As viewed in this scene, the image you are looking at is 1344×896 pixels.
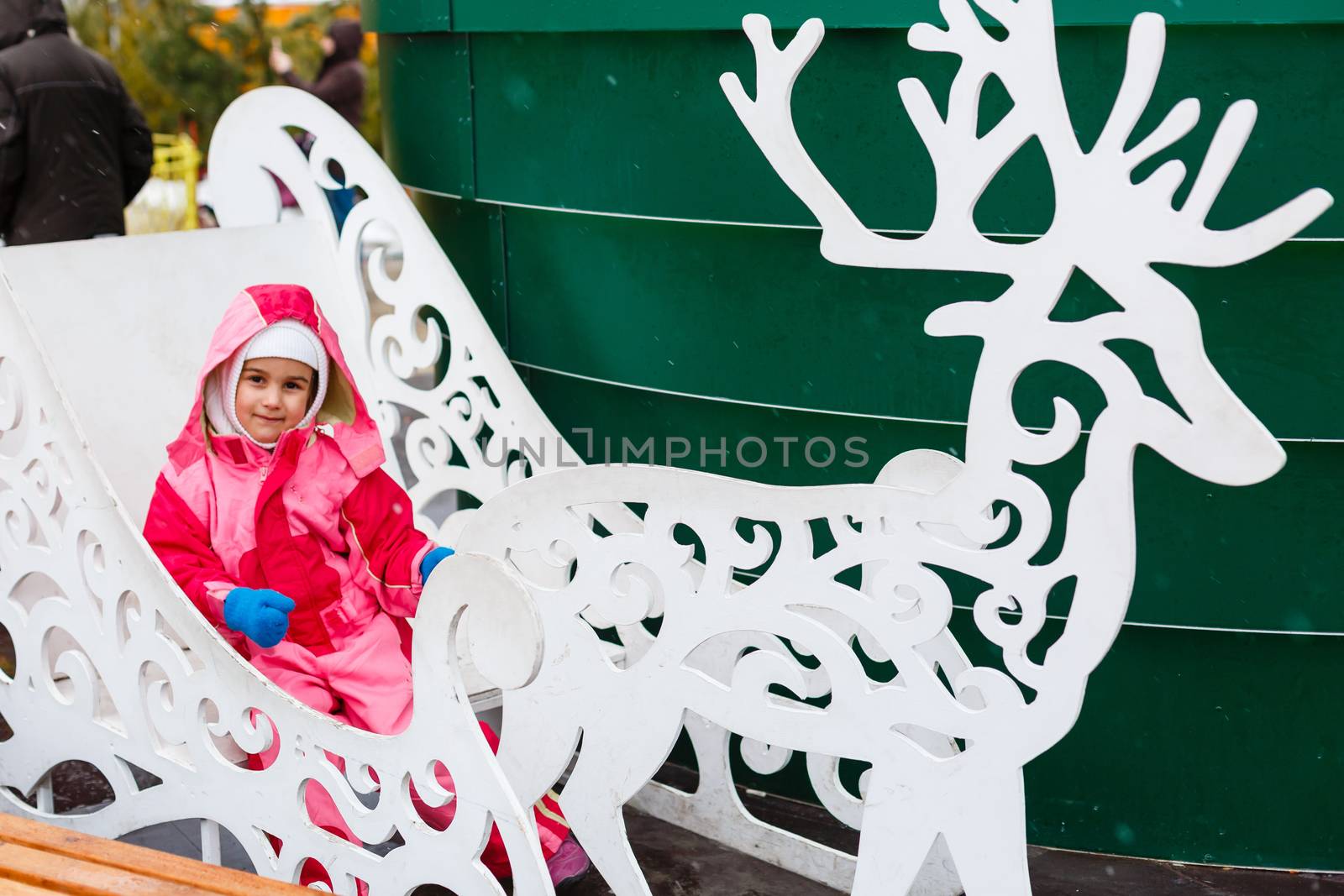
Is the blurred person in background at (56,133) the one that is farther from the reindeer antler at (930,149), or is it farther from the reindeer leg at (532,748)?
the reindeer antler at (930,149)

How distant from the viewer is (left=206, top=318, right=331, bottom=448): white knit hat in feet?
8.50

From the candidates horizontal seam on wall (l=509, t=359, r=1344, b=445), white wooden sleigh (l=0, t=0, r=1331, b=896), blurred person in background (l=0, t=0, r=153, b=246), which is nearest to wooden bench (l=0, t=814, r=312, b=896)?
white wooden sleigh (l=0, t=0, r=1331, b=896)

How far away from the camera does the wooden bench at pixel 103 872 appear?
74.5 inches

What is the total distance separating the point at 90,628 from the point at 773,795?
57.5 inches

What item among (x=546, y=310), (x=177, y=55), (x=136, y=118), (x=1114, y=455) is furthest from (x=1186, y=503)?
(x=177, y=55)

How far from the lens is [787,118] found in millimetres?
1818

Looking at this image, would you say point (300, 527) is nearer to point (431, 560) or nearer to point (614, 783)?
point (431, 560)

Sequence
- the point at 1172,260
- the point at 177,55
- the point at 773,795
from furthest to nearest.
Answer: the point at 177,55 < the point at 773,795 < the point at 1172,260

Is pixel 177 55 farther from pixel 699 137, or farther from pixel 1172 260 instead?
pixel 1172 260

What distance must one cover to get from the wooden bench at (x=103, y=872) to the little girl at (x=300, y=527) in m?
0.39

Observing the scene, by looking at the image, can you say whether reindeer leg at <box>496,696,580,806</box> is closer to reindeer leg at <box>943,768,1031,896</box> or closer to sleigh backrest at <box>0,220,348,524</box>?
reindeer leg at <box>943,768,1031,896</box>

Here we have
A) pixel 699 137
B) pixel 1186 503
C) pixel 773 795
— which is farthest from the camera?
pixel 773 795

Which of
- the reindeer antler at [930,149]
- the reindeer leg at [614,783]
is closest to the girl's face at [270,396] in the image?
the reindeer leg at [614,783]

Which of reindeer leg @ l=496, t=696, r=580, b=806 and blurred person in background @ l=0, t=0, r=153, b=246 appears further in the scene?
blurred person in background @ l=0, t=0, r=153, b=246
